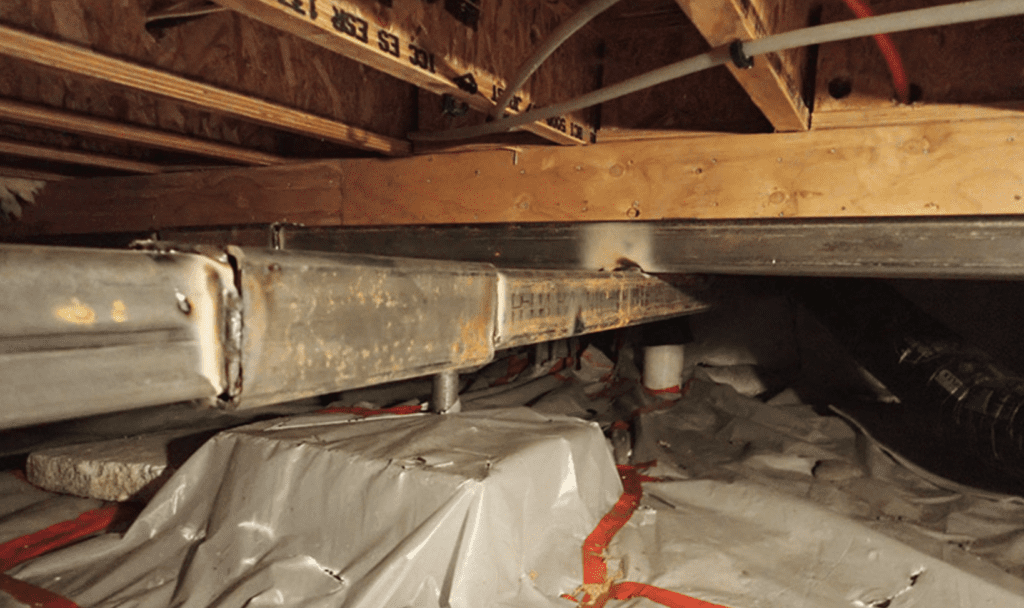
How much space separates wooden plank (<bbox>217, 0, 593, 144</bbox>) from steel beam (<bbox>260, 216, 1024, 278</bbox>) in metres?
0.38

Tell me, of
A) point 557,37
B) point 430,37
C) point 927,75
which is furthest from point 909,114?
point 430,37

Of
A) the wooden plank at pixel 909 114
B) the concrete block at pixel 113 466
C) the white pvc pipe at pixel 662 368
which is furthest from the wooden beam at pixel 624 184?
the white pvc pipe at pixel 662 368

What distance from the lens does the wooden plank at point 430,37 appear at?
35.3 inches

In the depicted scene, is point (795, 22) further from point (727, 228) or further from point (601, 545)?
point (601, 545)

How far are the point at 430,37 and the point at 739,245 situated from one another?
105 centimetres

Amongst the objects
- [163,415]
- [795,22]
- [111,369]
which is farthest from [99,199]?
[795,22]

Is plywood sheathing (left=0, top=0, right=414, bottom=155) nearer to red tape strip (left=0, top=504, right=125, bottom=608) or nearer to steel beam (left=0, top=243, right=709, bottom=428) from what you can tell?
steel beam (left=0, top=243, right=709, bottom=428)

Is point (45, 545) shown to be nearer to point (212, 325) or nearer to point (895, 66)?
point (212, 325)

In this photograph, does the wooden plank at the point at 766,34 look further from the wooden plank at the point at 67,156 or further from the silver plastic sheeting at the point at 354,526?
the wooden plank at the point at 67,156

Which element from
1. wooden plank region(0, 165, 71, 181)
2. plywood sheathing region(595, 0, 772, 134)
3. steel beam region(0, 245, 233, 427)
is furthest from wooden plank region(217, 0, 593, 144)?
wooden plank region(0, 165, 71, 181)

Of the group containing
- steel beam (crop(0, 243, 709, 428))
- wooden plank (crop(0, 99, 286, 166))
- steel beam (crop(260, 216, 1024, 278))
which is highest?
wooden plank (crop(0, 99, 286, 166))

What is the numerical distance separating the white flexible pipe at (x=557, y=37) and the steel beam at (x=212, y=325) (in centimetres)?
44

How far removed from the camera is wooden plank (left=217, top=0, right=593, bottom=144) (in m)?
0.90

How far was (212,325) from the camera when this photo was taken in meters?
0.55
